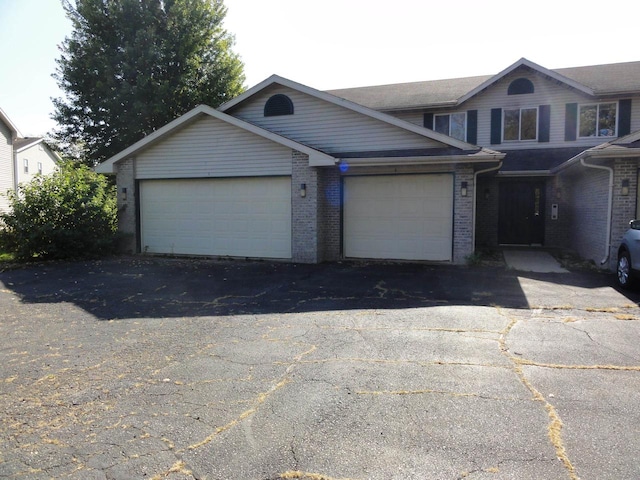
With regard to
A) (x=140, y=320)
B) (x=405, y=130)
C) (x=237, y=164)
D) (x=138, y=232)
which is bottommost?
(x=140, y=320)

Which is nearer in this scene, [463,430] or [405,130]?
[463,430]

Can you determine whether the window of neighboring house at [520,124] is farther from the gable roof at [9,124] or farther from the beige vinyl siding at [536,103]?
the gable roof at [9,124]

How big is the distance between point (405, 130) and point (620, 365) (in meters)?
8.62

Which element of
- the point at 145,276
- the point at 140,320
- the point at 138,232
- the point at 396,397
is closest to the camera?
the point at 396,397

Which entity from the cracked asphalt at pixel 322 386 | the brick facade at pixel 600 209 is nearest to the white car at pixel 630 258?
the cracked asphalt at pixel 322 386

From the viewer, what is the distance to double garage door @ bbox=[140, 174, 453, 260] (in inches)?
450

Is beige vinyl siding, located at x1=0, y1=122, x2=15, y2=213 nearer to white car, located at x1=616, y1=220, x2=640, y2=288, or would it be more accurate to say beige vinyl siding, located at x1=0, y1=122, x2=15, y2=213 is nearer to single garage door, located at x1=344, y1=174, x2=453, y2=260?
single garage door, located at x1=344, y1=174, x2=453, y2=260

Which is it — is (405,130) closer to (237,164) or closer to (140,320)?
(237,164)

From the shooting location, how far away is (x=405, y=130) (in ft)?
38.7

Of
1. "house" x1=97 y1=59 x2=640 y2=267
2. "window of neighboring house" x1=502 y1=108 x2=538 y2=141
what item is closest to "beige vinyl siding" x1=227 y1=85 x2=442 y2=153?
"house" x1=97 y1=59 x2=640 y2=267

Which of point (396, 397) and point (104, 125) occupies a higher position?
point (104, 125)

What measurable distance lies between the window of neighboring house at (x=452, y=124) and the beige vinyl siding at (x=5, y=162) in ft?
72.3

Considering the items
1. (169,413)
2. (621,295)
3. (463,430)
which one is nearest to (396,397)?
(463,430)

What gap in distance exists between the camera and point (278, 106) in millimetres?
13562
